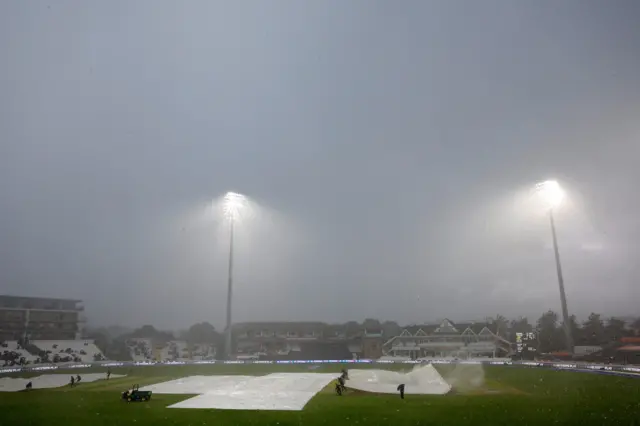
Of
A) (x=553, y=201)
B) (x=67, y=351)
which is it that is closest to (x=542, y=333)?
(x=553, y=201)

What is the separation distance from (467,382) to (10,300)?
2955 inches

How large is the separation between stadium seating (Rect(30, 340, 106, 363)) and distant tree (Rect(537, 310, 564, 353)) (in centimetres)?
8069

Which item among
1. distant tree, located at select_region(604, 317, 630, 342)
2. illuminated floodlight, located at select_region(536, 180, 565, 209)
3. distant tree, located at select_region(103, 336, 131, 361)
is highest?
illuminated floodlight, located at select_region(536, 180, 565, 209)

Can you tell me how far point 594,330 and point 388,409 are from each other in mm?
67431

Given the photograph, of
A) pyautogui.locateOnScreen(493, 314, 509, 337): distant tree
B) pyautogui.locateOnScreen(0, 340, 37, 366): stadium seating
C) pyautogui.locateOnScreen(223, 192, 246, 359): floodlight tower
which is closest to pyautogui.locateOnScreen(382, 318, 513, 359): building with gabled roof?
pyautogui.locateOnScreen(493, 314, 509, 337): distant tree

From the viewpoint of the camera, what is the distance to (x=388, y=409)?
2789 centimetres

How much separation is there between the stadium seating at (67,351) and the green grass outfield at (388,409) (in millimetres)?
38181

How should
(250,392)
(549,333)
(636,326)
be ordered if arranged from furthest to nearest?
(549,333) < (636,326) < (250,392)

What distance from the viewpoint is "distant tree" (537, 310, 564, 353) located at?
263ft

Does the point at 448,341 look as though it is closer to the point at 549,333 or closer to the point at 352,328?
the point at 549,333

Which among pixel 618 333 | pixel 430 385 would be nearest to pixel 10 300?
pixel 430 385

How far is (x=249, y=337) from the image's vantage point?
98.9m

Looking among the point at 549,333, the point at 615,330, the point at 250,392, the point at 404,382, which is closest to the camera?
the point at 250,392

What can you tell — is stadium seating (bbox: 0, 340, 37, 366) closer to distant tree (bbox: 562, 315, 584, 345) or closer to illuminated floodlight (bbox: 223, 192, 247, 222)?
illuminated floodlight (bbox: 223, 192, 247, 222)
